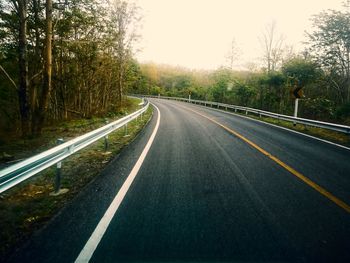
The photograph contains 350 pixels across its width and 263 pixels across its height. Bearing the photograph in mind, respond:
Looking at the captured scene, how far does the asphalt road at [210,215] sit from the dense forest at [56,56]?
842 cm

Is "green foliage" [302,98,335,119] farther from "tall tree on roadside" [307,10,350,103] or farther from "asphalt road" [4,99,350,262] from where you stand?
"asphalt road" [4,99,350,262]

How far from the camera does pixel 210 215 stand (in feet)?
12.6

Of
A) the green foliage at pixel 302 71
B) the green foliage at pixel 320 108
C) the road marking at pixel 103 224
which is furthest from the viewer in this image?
the green foliage at pixel 302 71

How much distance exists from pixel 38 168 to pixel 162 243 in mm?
2444

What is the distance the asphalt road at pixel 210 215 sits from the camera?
116 inches

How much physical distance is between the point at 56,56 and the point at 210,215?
2143 centimetres

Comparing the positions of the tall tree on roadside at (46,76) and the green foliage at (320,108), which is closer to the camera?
the tall tree on roadside at (46,76)

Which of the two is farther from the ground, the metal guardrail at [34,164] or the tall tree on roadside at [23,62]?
the tall tree on roadside at [23,62]

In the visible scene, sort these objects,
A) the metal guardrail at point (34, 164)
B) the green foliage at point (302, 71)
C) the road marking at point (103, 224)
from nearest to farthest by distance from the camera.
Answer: the road marking at point (103, 224), the metal guardrail at point (34, 164), the green foliage at point (302, 71)

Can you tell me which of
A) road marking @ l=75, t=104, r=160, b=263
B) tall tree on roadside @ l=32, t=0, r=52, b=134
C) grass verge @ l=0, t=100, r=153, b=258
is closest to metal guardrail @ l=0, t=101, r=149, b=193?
grass verge @ l=0, t=100, r=153, b=258

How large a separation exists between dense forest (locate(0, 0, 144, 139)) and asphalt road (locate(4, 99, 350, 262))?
27.6ft

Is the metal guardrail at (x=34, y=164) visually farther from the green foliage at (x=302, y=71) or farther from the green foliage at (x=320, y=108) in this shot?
the green foliage at (x=302, y=71)

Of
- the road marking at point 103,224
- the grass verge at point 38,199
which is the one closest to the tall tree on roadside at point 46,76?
the grass verge at point 38,199

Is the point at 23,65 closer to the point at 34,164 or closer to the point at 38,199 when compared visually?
the point at 38,199
